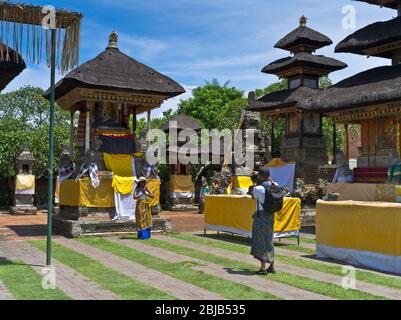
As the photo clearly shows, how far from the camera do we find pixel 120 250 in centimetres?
1177

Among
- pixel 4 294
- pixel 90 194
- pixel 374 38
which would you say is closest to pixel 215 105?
pixel 374 38

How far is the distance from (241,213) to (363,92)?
273 inches

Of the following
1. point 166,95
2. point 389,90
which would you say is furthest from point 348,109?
point 166,95

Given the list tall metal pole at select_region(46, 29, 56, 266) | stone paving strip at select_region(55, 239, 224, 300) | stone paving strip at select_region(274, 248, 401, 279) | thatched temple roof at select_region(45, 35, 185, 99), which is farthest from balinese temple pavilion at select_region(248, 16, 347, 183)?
tall metal pole at select_region(46, 29, 56, 266)

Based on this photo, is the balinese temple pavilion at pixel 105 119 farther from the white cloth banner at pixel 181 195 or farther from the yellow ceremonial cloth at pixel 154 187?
the white cloth banner at pixel 181 195

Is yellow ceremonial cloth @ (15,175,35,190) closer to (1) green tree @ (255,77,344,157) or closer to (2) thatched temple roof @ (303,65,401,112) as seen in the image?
(1) green tree @ (255,77,344,157)

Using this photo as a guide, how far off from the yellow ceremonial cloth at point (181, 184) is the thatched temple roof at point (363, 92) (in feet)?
42.8

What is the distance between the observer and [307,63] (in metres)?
24.4

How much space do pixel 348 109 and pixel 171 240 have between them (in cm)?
878

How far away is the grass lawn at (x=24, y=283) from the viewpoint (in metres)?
6.81

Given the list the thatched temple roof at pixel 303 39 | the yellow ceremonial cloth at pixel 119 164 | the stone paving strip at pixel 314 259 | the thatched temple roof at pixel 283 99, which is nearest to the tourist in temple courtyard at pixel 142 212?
the yellow ceremonial cloth at pixel 119 164

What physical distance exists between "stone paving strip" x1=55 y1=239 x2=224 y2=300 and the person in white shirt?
1582 mm

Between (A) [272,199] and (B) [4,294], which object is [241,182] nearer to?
(A) [272,199]
